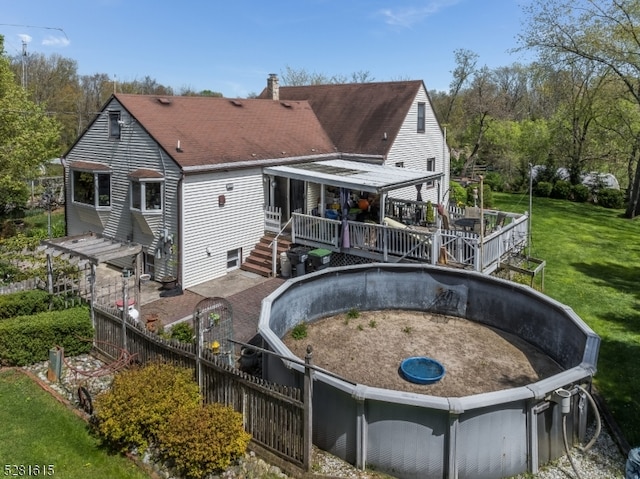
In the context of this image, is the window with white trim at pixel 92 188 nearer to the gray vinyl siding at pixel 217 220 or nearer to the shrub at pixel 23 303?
the gray vinyl siding at pixel 217 220

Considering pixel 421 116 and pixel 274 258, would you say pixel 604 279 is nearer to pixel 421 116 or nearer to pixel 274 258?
pixel 421 116

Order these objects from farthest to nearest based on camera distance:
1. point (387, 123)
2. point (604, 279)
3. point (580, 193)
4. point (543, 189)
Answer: point (543, 189) < point (580, 193) < point (387, 123) < point (604, 279)

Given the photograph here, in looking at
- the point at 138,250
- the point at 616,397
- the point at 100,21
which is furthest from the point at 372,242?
the point at 100,21

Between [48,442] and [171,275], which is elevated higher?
[171,275]

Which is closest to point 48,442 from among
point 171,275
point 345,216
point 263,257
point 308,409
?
point 308,409

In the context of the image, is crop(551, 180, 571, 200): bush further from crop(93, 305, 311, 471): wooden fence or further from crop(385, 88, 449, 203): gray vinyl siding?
crop(93, 305, 311, 471): wooden fence

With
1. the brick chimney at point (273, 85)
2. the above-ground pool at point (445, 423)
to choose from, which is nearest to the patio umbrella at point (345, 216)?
the above-ground pool at point (445, 423)
